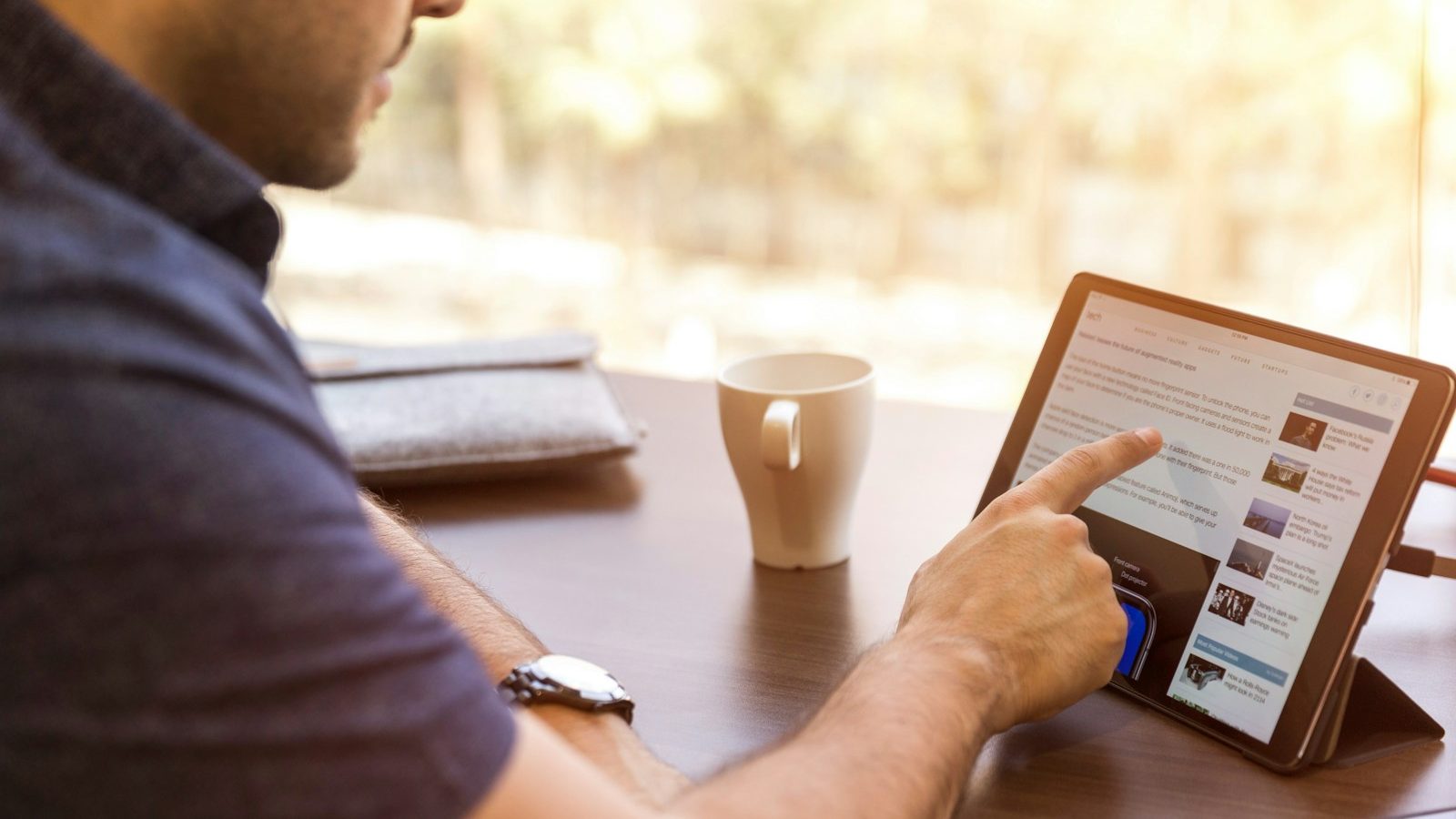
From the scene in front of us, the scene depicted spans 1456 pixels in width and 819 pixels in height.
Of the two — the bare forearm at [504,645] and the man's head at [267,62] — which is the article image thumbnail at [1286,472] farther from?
the man's head at [267,62]

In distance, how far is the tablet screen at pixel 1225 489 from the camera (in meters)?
0.66

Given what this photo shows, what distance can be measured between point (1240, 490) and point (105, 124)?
62cm

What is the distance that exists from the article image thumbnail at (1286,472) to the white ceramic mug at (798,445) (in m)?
0.28

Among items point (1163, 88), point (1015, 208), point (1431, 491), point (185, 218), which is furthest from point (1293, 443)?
point (1015, 208)

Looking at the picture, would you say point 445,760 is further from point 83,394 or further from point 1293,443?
point 1293,443

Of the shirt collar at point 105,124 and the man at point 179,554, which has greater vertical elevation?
the shirt collar at point 105,124

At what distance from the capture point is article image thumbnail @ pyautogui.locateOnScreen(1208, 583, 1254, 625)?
688 mm

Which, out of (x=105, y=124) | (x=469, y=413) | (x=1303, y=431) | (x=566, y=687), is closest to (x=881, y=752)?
(x=566, y=687)

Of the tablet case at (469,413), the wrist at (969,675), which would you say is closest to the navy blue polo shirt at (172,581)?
the wrist at (969,675)

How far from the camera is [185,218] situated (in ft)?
1.81

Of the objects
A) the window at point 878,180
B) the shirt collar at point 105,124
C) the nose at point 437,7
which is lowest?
the window at point 878,180

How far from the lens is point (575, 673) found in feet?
2.40

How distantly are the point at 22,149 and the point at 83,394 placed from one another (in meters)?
0.12

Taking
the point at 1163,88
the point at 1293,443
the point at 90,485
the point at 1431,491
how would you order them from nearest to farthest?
the point at 90,485, the point at 1293,443, the point at 1431,491, the point at 1163,88
